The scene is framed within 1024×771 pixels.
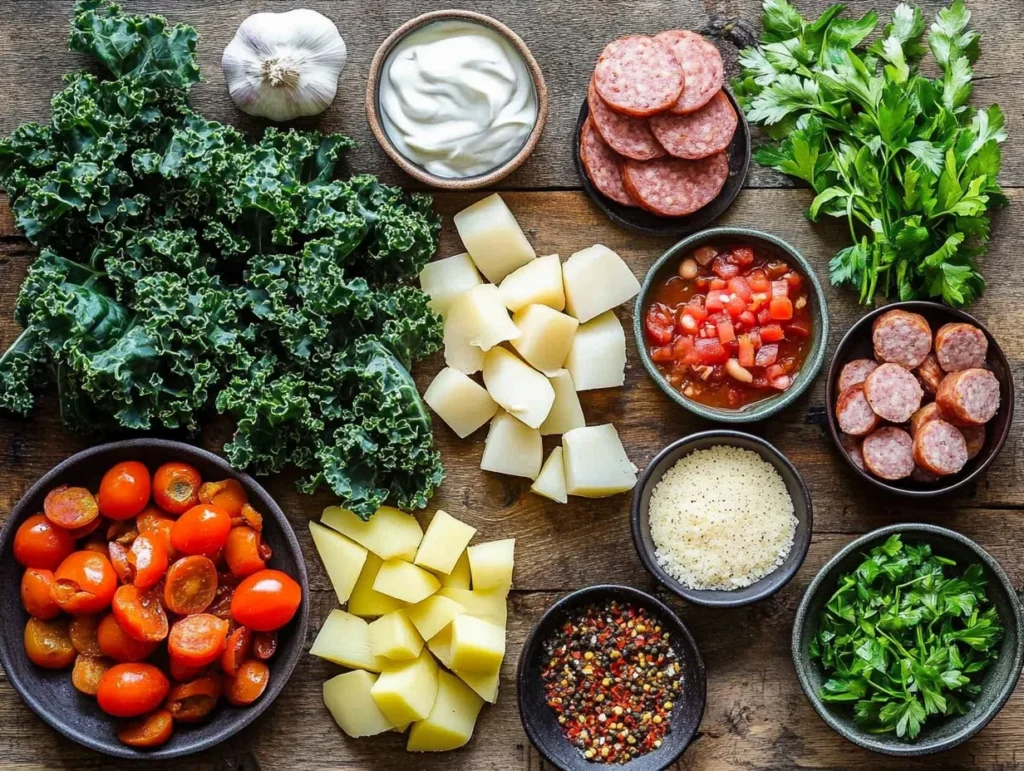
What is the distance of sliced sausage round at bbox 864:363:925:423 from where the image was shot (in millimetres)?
2848

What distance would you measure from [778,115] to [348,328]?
55.6 inches

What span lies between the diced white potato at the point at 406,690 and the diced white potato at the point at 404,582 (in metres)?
0.20

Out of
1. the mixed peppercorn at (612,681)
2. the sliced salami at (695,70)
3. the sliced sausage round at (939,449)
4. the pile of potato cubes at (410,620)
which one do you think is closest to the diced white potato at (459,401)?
the pile of potato cubes at (410,620)

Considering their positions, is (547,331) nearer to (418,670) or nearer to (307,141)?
(307,141)

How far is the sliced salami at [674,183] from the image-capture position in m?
2.89

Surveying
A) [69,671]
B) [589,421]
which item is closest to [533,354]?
[589,421]

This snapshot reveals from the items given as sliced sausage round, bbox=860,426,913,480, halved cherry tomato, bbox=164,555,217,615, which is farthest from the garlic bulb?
sliced sausage round, bbox=860,426,913,480

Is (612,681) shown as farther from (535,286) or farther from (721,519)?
(535,286)

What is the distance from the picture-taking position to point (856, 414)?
288 centimetres

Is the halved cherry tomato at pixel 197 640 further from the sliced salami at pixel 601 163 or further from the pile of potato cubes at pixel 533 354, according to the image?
the sliced salami at pixel 601 163

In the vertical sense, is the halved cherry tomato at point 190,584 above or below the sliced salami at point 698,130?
below

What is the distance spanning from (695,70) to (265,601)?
1915mm

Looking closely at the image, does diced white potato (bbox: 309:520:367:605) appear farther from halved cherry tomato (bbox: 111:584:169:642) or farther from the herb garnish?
the herb garnish

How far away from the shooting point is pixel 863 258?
9.62 feet
